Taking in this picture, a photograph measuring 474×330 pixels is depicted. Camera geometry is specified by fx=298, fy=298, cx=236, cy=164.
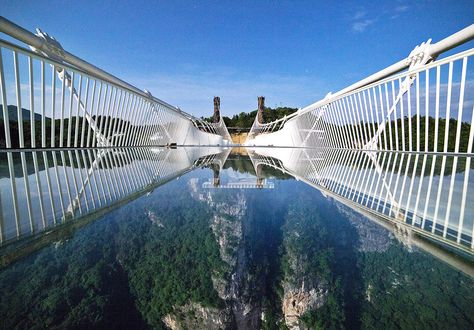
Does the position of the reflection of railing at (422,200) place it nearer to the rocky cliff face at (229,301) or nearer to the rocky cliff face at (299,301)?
the rocky cliff face at (299,301)

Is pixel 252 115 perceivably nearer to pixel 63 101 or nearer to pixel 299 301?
pixel 63 101

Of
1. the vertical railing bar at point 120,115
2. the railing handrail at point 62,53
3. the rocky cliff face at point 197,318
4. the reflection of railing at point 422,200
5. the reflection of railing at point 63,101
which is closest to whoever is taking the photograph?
the rocky cliff face at point 197,318

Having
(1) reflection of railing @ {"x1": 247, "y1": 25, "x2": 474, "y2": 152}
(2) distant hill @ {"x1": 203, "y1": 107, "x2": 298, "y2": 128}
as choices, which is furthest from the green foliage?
(2) distant hill @ {"x1": 203, "y1": 107, "x2": 298, "y2": 128}

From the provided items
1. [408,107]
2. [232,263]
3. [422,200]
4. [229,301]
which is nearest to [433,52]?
[408,107]

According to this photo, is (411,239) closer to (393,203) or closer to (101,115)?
(393,203)

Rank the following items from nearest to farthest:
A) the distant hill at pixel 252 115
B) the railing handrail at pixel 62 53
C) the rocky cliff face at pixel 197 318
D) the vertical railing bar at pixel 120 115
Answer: the rocky cliff face at pixel 197 318, the railing handrail at pixel 62 53, the vertical railing bar at pixel 120 115, the distant hill at pixel 252 115

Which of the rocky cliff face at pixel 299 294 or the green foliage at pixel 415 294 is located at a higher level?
the green foliage at pixel 415 294

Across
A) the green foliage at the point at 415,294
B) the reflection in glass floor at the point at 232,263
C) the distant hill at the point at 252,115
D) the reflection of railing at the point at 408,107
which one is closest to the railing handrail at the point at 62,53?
the reflection in glass floor at the point at 232,263
